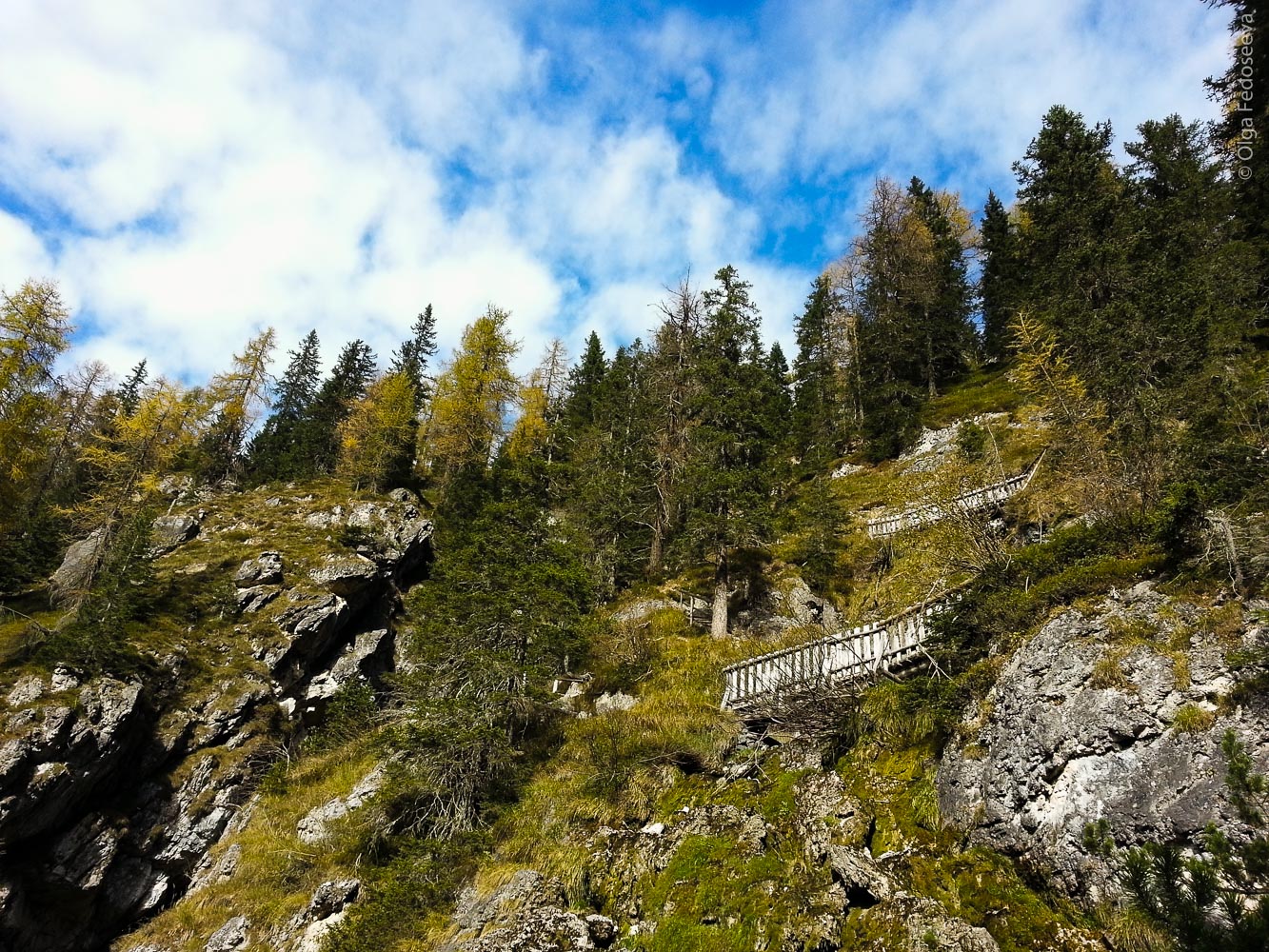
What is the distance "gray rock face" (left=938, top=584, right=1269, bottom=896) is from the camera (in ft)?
18.5

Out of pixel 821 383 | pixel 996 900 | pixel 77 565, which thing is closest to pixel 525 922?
pixel 996 900

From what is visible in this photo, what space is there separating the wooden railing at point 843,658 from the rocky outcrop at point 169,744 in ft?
31.2

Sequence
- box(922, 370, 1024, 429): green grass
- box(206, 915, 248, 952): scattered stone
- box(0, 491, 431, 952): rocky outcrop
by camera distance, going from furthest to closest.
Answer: box(922, 370, 1024, 429): green grass
box(0, 491, 431, 952): rocky outcrop
box(206, 915, 248, 952): scattered stone

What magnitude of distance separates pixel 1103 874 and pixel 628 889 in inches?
249

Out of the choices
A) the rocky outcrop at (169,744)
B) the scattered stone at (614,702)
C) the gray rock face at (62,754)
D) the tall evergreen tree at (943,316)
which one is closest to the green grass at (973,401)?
the tall evergreen tree at (943,316)

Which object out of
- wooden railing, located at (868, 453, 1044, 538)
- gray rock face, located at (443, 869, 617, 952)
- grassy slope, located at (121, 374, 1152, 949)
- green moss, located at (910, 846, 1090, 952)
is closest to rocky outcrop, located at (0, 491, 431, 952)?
grassy slope, located at (121, 374, 1152, 949)

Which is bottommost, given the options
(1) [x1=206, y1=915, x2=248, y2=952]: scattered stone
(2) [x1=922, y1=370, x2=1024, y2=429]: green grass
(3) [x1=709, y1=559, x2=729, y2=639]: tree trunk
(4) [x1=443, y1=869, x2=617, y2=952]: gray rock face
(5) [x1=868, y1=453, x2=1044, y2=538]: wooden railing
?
(1) [x1=206, y1=915, x2=248, y2=952]: scattered stone

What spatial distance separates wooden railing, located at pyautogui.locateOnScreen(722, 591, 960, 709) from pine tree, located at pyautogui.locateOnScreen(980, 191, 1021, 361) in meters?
32.0

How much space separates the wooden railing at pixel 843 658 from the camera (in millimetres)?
10859

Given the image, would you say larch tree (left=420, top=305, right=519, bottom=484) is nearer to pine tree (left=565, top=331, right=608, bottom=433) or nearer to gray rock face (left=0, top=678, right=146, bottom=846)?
pine tree (left=565, top=331, right=608, bottom=433)

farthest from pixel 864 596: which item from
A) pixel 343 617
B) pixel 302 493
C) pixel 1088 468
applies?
pixel 302 493

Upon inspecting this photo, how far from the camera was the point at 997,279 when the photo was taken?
145ft

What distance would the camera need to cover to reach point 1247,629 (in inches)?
244

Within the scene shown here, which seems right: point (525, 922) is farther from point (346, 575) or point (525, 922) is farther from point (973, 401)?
point (973, 401)
